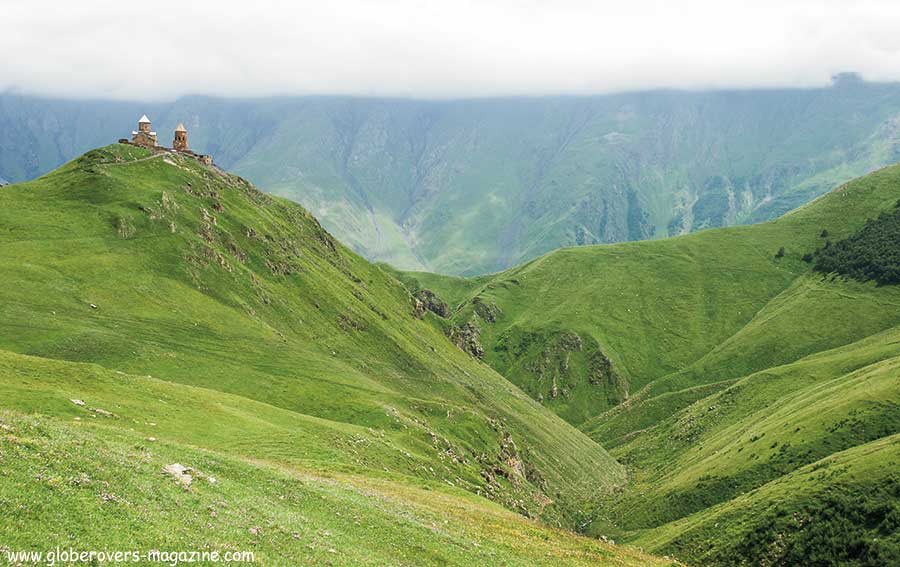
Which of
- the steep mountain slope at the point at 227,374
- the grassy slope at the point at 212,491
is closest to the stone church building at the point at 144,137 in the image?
the steep mountain slope at the point at 227,374

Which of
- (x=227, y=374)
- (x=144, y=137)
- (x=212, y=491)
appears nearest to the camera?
(x=212, y=491)

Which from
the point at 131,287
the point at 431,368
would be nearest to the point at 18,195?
the point at 131,287

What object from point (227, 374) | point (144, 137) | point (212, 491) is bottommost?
point (227, 374)

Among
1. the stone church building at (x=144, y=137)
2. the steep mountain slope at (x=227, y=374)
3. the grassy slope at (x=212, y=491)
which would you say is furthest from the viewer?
the stone church building at (x=144, y=137)

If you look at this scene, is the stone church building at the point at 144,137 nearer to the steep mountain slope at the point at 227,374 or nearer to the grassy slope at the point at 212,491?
the steep mountain slope at the point at 227,374

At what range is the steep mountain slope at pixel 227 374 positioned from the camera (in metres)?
49.3

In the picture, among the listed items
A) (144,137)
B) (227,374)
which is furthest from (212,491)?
(144,137)

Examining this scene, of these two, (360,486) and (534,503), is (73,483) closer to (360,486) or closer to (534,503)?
(360,486)

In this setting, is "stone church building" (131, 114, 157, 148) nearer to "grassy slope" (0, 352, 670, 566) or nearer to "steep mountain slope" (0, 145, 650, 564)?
"steep mountain slope" (0, 145, 650, 564)

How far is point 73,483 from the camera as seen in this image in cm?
3136

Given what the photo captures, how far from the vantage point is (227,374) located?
109m

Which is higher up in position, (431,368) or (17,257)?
(17,257)

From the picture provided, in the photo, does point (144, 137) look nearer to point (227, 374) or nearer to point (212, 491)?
point (227, 374)

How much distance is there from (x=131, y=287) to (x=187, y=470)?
94771mm
